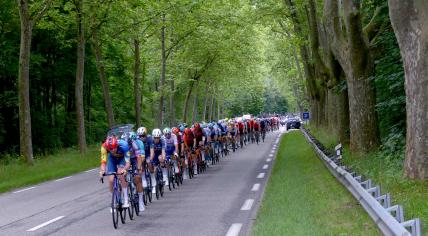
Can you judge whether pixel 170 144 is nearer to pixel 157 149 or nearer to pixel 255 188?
pixel 157 149

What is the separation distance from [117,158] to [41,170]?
39.3 ft

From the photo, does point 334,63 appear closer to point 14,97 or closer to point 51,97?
point 14,97

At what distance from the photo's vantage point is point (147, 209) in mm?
12211

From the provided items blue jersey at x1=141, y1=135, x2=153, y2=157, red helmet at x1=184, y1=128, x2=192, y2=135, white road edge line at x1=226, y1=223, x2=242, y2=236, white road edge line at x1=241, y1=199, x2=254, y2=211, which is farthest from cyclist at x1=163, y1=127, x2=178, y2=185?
white road edge line at x1=226, y1=223, x2=242, y2=236

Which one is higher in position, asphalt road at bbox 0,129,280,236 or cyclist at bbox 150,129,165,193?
cyclist at bbox 150,129,165,193

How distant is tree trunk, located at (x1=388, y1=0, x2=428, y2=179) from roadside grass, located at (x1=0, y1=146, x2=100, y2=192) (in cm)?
1165

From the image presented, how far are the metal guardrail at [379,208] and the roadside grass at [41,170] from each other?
1025 centimetres

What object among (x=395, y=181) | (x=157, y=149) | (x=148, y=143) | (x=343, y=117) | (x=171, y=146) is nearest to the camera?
(x=395, y=181)

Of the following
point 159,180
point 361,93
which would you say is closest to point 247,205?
point 159,180

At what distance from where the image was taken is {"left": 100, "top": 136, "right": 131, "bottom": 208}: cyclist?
407 inches

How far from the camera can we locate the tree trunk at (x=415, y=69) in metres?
10.3

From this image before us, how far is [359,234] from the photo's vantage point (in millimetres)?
7754

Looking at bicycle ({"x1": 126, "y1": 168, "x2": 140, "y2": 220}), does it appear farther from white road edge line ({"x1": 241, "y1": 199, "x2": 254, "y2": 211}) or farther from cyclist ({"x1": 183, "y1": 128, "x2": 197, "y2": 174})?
cyclist ({"x1": 183, "y1": 128, "x2": 197, "y2": 174})

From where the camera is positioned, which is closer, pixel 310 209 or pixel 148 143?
pixel 310 209
